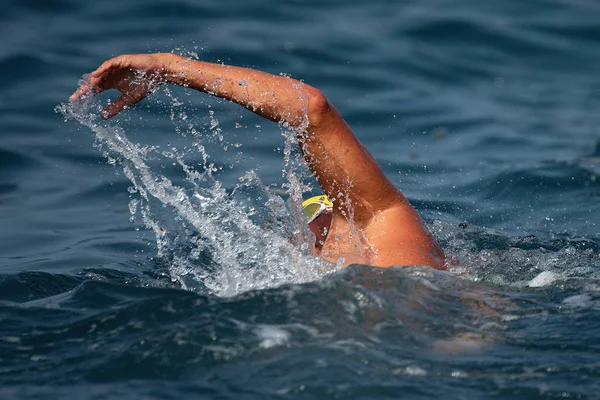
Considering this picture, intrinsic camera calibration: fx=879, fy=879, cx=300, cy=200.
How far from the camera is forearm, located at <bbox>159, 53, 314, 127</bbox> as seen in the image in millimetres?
3865

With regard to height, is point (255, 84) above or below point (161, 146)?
above

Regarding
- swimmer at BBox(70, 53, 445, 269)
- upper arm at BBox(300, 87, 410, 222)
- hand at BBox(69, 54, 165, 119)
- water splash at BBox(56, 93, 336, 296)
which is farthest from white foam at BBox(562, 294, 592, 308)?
hand at BBox(69, 54, 165, 119)

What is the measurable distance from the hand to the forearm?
58mm

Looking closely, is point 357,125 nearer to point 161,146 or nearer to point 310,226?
point 161,146

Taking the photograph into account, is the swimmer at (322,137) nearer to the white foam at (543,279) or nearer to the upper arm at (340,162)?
the upper arm at (340,162)

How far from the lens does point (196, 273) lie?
489 centimetres

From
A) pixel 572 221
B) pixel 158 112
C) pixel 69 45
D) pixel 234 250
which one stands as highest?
pixel 69 45

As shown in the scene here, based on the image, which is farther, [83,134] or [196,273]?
[83,134]

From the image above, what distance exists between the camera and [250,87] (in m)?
3.89

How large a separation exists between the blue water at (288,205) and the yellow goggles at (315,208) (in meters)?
0.29

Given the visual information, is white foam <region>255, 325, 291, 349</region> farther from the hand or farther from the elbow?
the hand

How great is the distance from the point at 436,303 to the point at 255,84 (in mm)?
1266

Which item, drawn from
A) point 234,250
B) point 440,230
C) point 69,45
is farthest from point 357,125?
point 234,250

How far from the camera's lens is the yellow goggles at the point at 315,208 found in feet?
15.4
